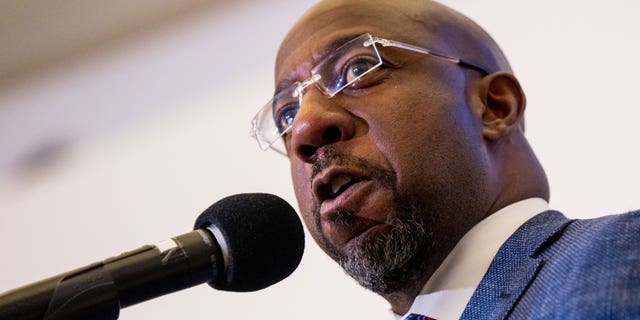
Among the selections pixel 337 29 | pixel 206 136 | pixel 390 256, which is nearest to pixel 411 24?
pixel 337 29

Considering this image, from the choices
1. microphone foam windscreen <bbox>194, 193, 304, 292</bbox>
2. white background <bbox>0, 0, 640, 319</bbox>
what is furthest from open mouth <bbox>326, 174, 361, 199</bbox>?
white background <bbox>0, 0, 640, 319</bbox>

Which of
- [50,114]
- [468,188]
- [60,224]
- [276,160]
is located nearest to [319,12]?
[468,188]

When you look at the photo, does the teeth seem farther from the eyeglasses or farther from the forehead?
the forehead

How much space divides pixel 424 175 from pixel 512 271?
0.78 feet

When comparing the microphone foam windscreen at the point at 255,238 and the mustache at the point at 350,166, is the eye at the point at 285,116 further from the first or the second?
the microphone foam windscreen at the point at 255,238

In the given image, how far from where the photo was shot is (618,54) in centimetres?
188

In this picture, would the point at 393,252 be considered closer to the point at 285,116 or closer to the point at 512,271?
the point at 512,271

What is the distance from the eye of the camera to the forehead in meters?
1.53

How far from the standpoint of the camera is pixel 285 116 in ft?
5.39

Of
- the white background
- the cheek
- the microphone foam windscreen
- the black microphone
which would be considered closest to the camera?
the black microphone

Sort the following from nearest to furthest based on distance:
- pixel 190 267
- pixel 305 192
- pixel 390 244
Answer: pixel 190 267, pixel 390 244, pixel 305 192

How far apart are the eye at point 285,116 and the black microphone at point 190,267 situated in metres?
0.46

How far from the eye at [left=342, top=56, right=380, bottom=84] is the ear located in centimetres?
25

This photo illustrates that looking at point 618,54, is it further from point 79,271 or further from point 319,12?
point 79,271
